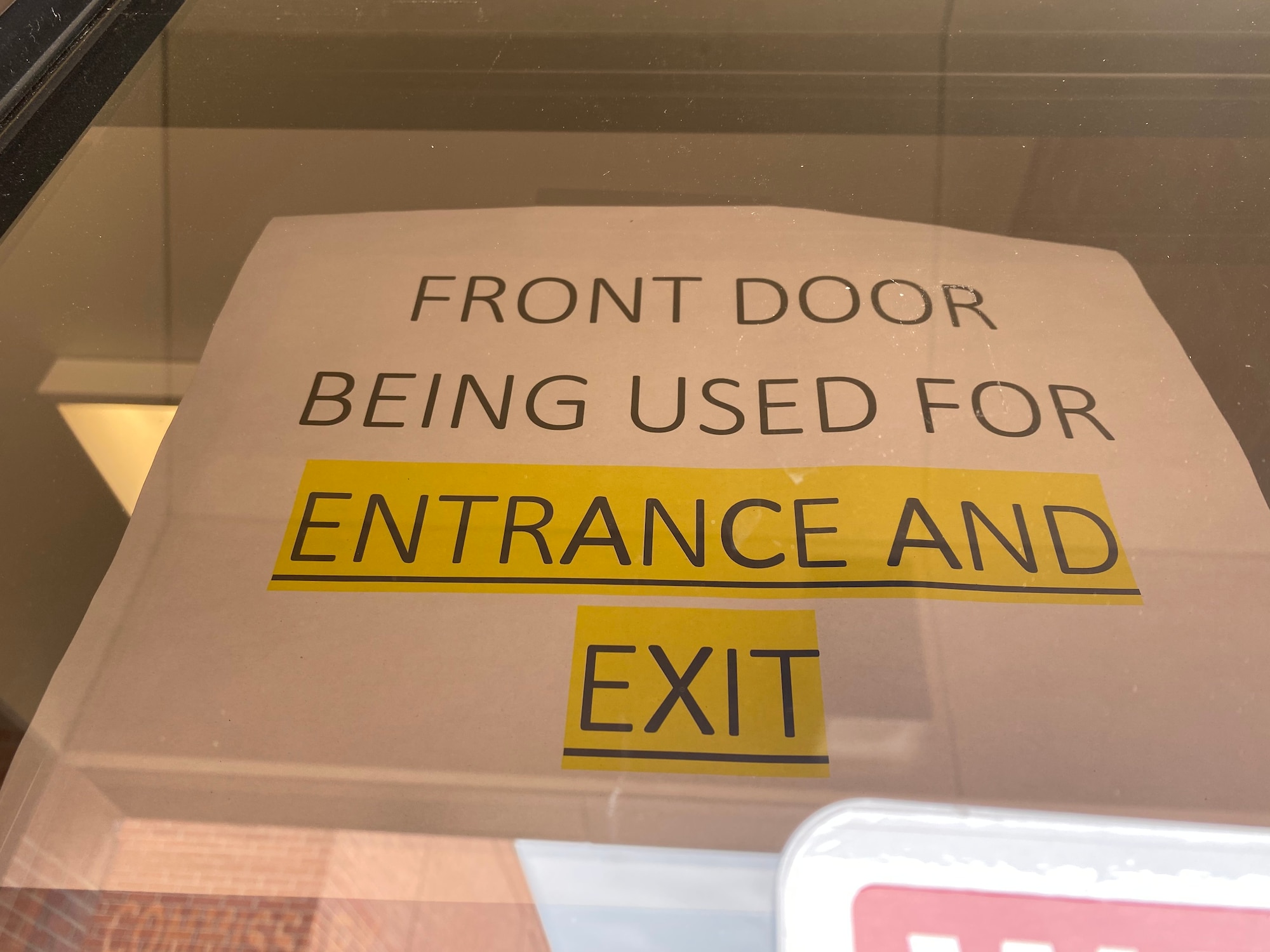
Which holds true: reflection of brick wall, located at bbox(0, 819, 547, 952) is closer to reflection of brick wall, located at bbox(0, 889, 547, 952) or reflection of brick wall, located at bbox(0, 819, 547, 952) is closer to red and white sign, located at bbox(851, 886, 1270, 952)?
reflection of brick wall, located at bbox(0, 889, 547, 952)

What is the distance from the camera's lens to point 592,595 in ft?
1.58

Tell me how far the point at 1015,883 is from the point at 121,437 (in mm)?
535

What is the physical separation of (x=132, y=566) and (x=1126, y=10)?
0.93m

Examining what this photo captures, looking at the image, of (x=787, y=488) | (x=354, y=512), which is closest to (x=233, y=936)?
(x=354, y=512)

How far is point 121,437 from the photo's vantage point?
568 millimetres

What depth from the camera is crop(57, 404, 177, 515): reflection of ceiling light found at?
55 centimetres

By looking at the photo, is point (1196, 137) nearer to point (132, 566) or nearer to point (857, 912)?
point (857, 912)

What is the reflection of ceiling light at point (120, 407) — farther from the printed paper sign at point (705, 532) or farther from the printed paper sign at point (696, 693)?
the printed paper sign at point (696, 693)

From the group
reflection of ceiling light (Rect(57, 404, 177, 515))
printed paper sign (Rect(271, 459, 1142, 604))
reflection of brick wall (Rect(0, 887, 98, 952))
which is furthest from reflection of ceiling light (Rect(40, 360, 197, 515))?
reflection of brick wall (Rect(0, 887, 98, 952))

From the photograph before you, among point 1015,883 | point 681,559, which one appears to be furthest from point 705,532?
point 1015,883

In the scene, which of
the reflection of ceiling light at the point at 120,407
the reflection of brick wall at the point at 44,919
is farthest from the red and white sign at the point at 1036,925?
the reflection of ceiling light at the point at 120,407

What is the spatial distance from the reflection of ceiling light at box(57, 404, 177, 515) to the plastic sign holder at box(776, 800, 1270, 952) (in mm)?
423

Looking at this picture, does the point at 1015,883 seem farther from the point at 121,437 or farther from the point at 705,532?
the point at 121,437

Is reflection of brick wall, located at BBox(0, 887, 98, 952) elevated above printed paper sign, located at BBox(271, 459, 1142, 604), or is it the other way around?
printed paper sign, located at BBox(271, 459, 1142, 604)
